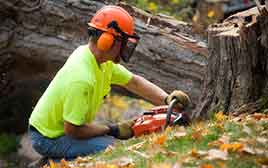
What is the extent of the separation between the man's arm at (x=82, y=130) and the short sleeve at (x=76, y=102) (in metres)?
0.10

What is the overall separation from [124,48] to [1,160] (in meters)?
4.02

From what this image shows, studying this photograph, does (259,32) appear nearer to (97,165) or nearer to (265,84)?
(265,84)

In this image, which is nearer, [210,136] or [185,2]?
[210,136]

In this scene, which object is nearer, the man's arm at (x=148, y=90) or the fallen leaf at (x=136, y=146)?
the fallen leaf at (x=136, y=146)

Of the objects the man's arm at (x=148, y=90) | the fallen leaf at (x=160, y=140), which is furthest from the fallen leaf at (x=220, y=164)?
the man's arm at (x=148, y=90)

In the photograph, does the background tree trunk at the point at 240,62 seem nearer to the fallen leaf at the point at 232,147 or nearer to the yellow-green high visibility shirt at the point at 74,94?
the yellow-green high visibility shirt at the point at 74,94

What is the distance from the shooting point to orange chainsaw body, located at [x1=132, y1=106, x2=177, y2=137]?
19.7ft

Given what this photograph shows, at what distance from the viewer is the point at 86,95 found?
5.93m

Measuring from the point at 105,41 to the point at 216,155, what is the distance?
218 cm

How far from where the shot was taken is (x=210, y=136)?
15.9 ft

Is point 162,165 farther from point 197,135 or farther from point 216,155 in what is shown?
point 197,135

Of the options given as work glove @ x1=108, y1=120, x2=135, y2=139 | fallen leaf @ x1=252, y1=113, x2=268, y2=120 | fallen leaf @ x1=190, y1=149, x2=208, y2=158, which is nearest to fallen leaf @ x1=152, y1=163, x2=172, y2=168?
fallen leaf @ x1=190, y1=149, x2=208, y2=158

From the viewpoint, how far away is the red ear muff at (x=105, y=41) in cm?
596

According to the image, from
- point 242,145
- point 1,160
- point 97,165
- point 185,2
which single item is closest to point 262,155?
point 242,145
